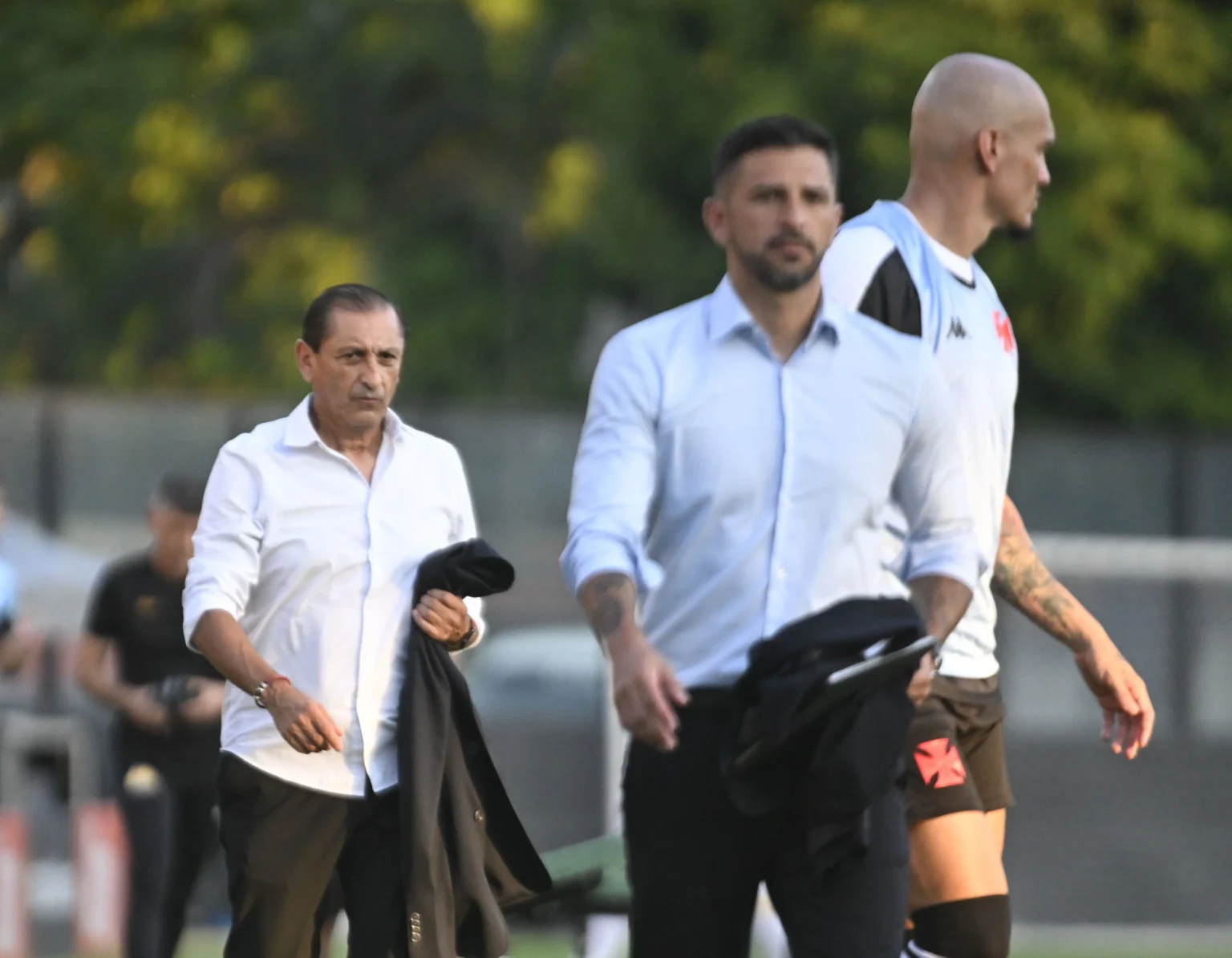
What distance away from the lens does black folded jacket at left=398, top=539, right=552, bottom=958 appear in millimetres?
5754

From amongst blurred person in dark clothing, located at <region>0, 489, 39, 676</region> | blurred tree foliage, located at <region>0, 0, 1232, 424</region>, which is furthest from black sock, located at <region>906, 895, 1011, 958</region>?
blurred tree foliage, located at <region>0, 0, 1232, 424</region>

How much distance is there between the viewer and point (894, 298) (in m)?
5.37

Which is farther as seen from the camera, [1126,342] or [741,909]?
[1126,342]

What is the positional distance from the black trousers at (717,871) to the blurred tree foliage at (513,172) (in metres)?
13.9

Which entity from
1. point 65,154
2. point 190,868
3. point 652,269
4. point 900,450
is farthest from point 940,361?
point 65,154

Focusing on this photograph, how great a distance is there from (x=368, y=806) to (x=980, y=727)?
1.40 metres

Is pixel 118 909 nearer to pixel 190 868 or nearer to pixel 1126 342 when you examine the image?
pixel 190 868

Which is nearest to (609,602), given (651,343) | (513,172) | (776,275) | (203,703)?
(651,343)

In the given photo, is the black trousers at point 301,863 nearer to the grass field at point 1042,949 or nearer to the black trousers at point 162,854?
the black trousers at point 162,854

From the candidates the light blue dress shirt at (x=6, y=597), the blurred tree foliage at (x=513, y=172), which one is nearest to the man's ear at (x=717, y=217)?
the light blue dress shirt at (x=6, y=597)

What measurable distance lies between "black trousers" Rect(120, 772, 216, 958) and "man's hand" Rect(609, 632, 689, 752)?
5334mm

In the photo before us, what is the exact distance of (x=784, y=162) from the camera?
184 inches

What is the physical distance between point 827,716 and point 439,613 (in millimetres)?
1507

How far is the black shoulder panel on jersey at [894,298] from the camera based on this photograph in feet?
17.4
